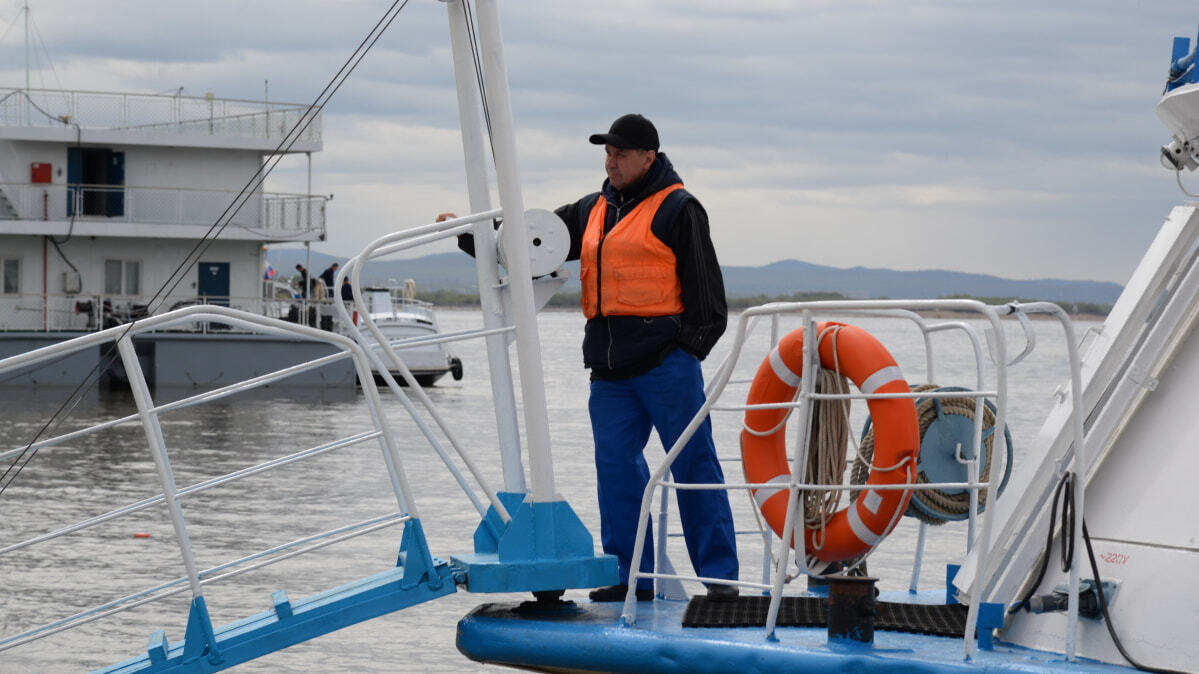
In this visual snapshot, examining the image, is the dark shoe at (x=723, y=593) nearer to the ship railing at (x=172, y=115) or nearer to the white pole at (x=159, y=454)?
the white pole at (x=159, y=454)

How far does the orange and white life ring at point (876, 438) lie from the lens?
5.06 m

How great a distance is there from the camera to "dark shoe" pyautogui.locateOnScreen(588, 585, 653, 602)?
5863mm

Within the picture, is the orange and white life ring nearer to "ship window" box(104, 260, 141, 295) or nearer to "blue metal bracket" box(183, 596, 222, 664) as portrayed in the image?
"blue metal bracket" box(183, 596, 222, 664)

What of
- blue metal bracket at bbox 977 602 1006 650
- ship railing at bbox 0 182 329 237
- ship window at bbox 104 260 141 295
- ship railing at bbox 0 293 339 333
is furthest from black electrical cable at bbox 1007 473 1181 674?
ship window at bbox 104 260 141 295

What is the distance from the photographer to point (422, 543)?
5359mm

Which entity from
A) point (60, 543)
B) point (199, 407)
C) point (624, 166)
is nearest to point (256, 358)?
point (199, 407)

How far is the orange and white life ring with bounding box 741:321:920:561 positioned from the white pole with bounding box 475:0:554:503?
77cm

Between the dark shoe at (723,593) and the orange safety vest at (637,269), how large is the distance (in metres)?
1.06

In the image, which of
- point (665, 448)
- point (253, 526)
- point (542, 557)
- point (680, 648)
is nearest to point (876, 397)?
point (680, 648)

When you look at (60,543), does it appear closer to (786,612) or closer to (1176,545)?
(786,612)

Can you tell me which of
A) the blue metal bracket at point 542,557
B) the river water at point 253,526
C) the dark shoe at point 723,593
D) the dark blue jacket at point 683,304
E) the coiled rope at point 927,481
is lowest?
the river water at point 253,526

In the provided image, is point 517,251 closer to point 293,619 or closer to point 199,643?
point 293,619

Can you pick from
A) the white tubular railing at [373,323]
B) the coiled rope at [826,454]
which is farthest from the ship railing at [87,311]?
the coiled rope at [826,454]

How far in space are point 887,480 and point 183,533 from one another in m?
2.41
